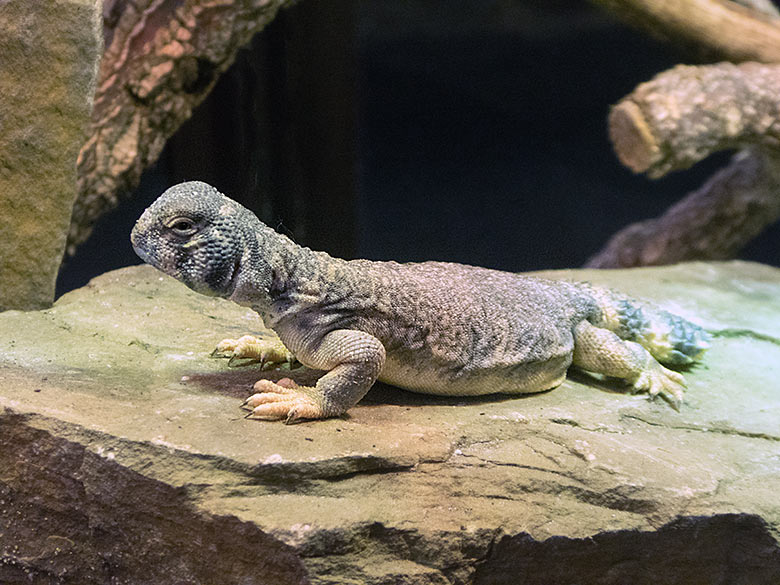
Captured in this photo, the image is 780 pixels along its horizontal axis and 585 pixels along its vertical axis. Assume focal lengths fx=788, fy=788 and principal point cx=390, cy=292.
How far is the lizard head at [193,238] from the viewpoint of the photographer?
13.6 feet

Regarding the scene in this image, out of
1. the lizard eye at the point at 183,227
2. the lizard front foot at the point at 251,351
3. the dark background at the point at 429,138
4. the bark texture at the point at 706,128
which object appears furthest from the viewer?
the bark texture at the point at 706,128

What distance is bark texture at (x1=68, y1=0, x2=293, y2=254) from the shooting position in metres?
6.86

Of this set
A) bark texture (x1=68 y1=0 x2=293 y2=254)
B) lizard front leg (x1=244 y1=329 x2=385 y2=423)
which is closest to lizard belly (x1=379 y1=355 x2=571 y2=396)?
lizard front leg (x1=244 y1=329 x2=385 y2=423)

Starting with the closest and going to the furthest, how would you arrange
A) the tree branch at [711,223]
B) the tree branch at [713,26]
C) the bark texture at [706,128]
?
the bark texture at [706,128]
the tree branch at [713,26]
the tree branch at [711,223]

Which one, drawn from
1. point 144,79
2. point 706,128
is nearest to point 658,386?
point 706,128

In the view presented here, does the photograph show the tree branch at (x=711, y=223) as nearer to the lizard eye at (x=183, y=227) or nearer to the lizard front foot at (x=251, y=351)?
the lizard front foot at (x=251, y=351)

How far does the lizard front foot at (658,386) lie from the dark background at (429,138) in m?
1.74

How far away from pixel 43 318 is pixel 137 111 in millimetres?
2586

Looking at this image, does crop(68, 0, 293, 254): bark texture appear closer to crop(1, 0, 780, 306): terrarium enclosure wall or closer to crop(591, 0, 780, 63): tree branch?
crop(1, 0, 780, 306): terrarium enclosure wall

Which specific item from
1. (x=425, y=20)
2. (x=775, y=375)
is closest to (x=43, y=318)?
(x=775, y=375)

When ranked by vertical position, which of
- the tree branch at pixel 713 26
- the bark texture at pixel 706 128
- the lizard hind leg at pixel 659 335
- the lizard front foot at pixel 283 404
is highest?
the tree branch at pixel 713 26

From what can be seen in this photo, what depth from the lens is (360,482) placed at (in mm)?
3902

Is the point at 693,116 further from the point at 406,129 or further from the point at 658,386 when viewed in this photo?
the point at 658,386

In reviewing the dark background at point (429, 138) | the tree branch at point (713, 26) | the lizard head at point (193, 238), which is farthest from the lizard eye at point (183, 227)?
the tree branch at point (713, 26)
